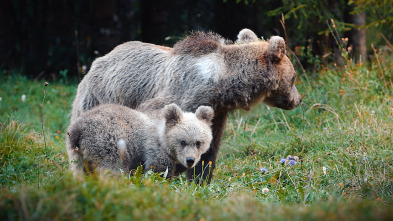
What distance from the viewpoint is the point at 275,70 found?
5.97 metres

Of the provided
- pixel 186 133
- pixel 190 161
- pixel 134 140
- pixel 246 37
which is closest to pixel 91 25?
pixel 246 37

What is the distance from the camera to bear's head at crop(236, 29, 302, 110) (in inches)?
232

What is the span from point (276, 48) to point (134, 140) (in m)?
2.09

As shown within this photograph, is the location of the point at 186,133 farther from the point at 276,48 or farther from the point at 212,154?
the point at 276,48

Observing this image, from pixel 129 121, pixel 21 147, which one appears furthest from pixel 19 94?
pixel 129 121

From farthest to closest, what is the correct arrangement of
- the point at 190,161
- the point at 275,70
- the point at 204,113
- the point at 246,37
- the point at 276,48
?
the point at 246,37
the point at 275,70
the point at 276,48
the point at 204,113
the point at 190,161

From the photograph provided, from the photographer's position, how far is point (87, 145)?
4.87 metres

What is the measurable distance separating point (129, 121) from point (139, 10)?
9.43 m

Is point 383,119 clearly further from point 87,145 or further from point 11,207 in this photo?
point 11,207

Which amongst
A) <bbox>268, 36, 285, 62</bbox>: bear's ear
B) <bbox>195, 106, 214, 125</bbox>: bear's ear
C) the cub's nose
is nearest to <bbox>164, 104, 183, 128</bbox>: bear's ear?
<bbox>195, 106, 214, 125</bbox>: bear's ear

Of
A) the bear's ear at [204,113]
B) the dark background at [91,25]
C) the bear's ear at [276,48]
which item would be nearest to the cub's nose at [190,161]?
the bear's ear at [204,113]

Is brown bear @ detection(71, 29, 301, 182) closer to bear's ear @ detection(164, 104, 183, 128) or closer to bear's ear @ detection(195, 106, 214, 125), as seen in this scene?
bear's ear @ detection(195, 106, 214, 125)

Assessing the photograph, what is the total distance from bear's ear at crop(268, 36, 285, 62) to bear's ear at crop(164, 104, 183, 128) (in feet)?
5.00

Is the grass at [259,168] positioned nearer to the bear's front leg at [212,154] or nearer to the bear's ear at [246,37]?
the bear's front leg at [212,154]
